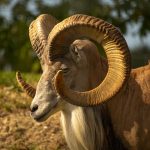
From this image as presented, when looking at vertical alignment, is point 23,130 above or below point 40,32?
below

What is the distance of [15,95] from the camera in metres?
14.3

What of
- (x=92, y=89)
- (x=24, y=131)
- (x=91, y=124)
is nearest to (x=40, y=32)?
(x=92, y=89)

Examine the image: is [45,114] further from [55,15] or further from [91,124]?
[55,15]

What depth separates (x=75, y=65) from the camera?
10844 mm

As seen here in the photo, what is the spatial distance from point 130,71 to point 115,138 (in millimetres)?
982

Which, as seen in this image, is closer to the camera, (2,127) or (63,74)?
(63,74)

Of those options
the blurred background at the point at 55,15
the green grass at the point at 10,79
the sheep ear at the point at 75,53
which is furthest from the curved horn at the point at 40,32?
the blurred background at the point at 55,15

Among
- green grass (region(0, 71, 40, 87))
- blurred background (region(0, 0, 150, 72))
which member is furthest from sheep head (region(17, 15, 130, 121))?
blurred background (region(0, 0, 150, 72))

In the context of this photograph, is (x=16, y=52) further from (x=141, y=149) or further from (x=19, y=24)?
(x=141, y=149)

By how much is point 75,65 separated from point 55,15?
54.7ft

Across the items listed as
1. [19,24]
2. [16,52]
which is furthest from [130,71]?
[16,52]

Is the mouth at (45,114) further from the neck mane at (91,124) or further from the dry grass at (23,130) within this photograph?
the dry grass at (23,130)

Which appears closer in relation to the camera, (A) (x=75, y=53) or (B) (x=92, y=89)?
(B) (x=92, y=89)

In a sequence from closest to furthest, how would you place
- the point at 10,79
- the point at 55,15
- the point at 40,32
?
the point at 40,32, the point at 10,79, the point at 55,15
